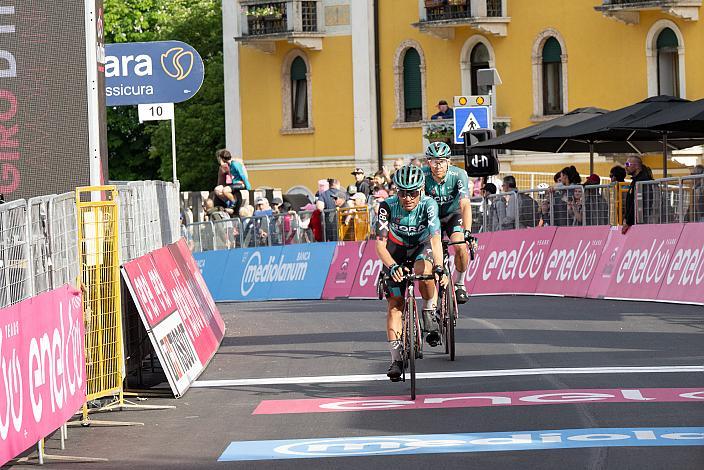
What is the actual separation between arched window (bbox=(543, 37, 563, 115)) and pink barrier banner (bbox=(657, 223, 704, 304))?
29199 mm

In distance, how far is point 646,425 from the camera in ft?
37.4

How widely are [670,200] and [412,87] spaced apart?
109ft

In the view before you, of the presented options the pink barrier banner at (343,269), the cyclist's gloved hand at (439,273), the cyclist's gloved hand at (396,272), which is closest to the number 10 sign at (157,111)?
the pink barrier banner at (343,269)

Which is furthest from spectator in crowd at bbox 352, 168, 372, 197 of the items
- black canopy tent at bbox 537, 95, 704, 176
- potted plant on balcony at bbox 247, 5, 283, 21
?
potted plant on balcony at bbox 247, 5, 283, 21

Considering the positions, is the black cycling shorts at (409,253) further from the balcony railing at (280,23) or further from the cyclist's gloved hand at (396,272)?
the balcony railing at (280,23)

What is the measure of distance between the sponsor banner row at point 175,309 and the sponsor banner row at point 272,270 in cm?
1526

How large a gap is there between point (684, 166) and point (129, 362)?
3356 cm

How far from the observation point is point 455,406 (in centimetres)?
1288

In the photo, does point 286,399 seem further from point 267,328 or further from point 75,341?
point 267,328

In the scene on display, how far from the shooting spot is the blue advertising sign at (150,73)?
72.1ft

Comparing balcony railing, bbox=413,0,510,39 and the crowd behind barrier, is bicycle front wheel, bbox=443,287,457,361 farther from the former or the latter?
balcony railing, bbox=413,0,510,39

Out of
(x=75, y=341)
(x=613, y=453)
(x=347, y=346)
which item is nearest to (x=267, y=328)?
(x=347, y=346)

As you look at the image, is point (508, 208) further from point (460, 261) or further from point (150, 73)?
point (460, 261)

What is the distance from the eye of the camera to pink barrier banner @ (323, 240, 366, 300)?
32812mm
